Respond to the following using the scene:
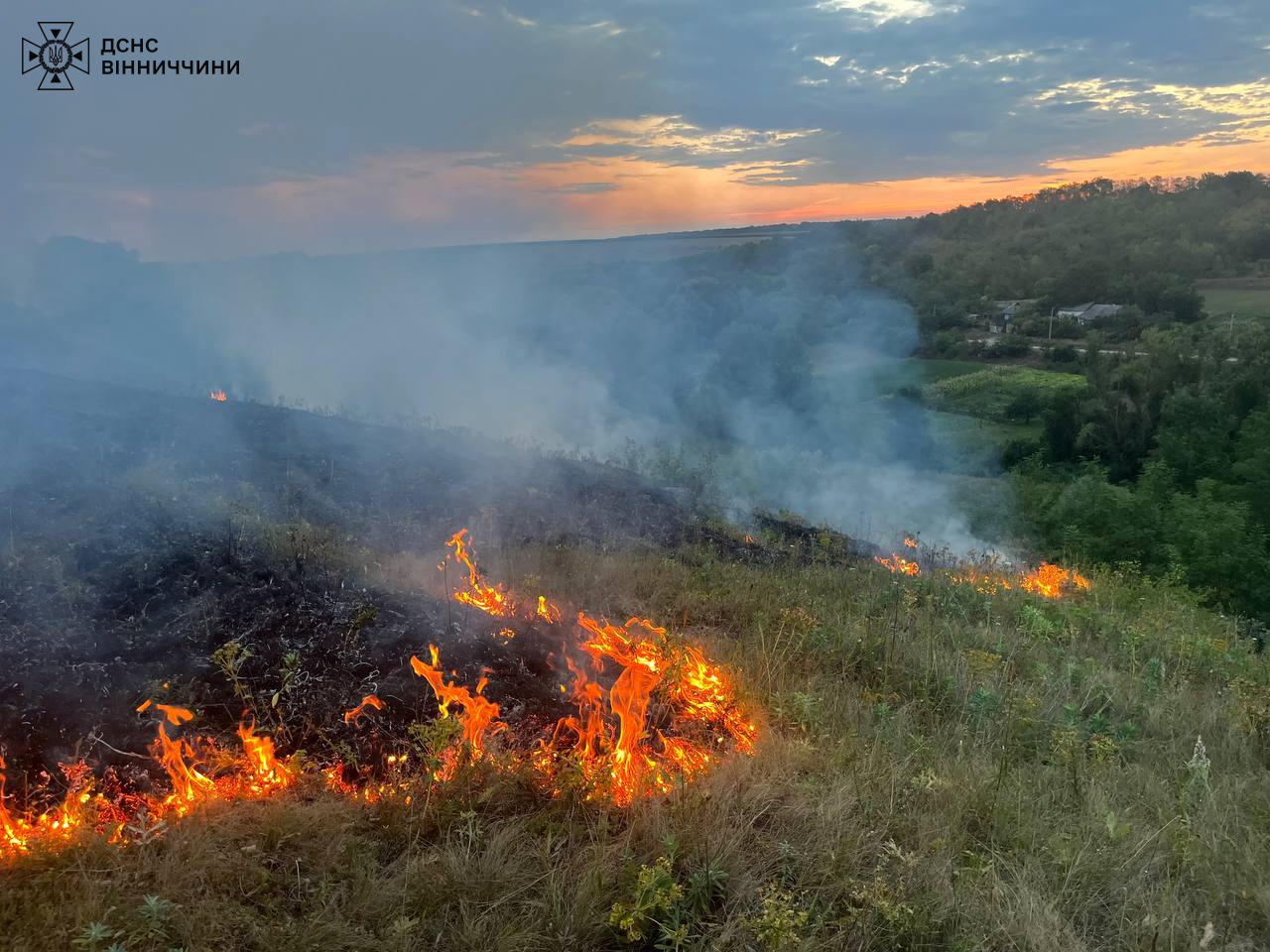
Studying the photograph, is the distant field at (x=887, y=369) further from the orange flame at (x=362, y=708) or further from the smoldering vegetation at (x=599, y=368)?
the orange flame at (x=362, y=708)

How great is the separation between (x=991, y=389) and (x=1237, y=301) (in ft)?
56.0

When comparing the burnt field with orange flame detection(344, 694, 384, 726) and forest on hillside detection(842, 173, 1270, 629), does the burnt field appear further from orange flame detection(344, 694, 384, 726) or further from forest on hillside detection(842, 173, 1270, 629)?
forest on hillside detection(842, 173, 1270, 629)

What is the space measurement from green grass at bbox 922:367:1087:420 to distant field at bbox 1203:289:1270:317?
1004 cm

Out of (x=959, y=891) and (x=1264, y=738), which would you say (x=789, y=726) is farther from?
(x=1264, y=738)

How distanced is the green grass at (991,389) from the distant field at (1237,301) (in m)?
10.0

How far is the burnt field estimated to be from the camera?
351 centimetres

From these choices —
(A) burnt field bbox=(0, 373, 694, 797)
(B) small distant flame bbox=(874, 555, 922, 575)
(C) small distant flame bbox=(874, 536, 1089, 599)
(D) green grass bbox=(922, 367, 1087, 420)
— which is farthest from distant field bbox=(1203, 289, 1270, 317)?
(A) burnt field bbox=(0, 373, 694, 797)

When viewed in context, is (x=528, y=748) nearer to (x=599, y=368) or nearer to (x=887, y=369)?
(x=599, y=368)

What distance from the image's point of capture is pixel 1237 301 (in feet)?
124

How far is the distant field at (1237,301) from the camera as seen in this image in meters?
35.3

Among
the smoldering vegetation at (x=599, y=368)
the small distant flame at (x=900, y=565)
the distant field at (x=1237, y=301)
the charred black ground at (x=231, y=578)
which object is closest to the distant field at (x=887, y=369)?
the smoldering vegetation at (x=599, y=368)

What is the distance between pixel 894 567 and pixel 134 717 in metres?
A: 7.93

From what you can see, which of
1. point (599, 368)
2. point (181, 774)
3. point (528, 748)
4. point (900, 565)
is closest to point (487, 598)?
point (528, 748)

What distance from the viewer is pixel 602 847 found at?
2.84 metres
